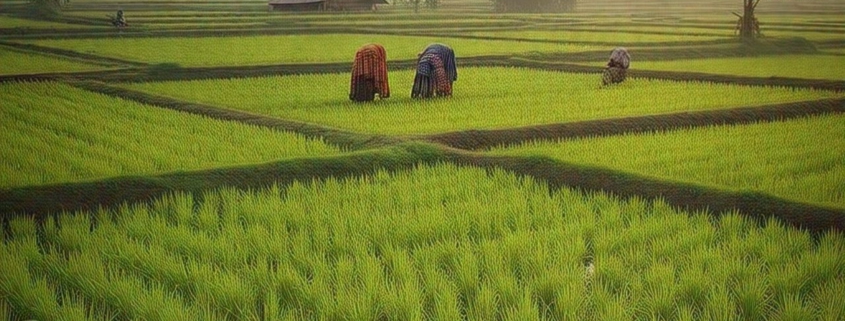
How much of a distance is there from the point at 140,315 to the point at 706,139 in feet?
12.6

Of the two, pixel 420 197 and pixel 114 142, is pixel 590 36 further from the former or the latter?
pixel 420 197

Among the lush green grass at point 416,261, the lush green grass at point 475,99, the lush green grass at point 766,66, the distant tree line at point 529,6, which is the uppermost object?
the lush green grass at point 416,261

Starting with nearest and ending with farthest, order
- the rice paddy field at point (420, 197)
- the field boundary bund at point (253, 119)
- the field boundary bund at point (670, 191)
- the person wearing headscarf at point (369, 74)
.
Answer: the rice paddy field at point (420, 197) → the field boundary bund at point (670, 191) → the field boundary bund at point (253, 119) → the person wearing headscarf at point (369, 74)

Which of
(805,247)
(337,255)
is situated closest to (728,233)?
(805,247)

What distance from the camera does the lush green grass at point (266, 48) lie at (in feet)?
35.2

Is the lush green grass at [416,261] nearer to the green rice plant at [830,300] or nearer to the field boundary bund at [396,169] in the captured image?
the green rice plant at [830,300]

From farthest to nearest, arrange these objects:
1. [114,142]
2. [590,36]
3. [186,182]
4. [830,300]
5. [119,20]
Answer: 1. [590,36]
2. [119,20]
3. [114,142]
4. [186,182]
5. [830,300]

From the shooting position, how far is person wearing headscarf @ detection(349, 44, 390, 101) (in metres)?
7.44

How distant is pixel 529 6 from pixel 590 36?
8131 mm

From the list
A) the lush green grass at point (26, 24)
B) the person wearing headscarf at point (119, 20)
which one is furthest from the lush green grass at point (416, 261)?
the person wearing headscarf at point (119, 20)

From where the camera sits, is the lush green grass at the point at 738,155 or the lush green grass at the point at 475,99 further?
the lush green grass at the point at 475,99

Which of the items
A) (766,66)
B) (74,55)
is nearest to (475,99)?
(766,66)

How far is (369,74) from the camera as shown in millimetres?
7512

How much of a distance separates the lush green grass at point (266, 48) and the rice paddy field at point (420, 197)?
131 cm
